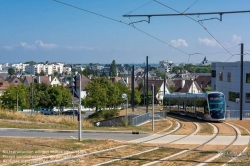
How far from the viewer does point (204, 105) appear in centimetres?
3691

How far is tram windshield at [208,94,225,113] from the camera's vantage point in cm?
3584

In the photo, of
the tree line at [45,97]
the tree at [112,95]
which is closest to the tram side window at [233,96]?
the tree at [112,95]

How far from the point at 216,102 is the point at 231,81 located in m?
23.0

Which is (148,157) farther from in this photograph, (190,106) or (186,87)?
(186,87)

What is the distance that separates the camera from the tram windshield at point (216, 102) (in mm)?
35844

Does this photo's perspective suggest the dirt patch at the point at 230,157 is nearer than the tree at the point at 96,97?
Yes

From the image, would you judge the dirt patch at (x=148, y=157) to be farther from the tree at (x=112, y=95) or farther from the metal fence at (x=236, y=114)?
the tree at (x=112, y=95)

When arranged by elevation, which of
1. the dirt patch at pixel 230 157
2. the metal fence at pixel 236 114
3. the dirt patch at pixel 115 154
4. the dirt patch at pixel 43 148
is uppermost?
the dirt patch at pixel 43 148

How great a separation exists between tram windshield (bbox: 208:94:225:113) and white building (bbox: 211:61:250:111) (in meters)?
18.7

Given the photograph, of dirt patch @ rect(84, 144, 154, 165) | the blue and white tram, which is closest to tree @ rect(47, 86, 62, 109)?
the blue and white tram

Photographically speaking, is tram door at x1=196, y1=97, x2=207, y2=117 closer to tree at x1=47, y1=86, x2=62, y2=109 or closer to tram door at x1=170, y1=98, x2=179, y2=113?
tram door at x1=170, y1=98, x2=179, y2=113

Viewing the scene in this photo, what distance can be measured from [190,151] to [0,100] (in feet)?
157

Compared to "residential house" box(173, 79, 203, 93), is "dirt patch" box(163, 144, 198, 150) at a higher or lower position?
lower

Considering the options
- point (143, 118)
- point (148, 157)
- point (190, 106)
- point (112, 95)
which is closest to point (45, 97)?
point (112, 95)
